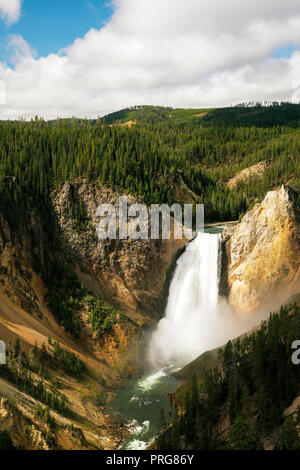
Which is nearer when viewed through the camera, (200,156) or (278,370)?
(278,370)

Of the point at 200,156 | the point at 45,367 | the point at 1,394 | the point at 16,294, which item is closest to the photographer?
the point at 1,394

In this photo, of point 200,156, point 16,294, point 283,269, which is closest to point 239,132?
point 200,156

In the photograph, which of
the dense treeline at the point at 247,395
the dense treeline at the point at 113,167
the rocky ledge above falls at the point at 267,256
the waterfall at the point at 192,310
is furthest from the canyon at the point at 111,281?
the dense treeline at the point at 247,395

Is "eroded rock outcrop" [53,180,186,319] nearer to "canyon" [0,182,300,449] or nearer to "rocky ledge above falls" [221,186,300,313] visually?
"canyon" [0,182,300,449]

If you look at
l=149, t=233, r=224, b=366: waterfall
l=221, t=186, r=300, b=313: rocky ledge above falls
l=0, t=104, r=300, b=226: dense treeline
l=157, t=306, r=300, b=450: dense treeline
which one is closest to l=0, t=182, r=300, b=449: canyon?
l=221, t=186, r=300, b=313: rocky ledge above falls
